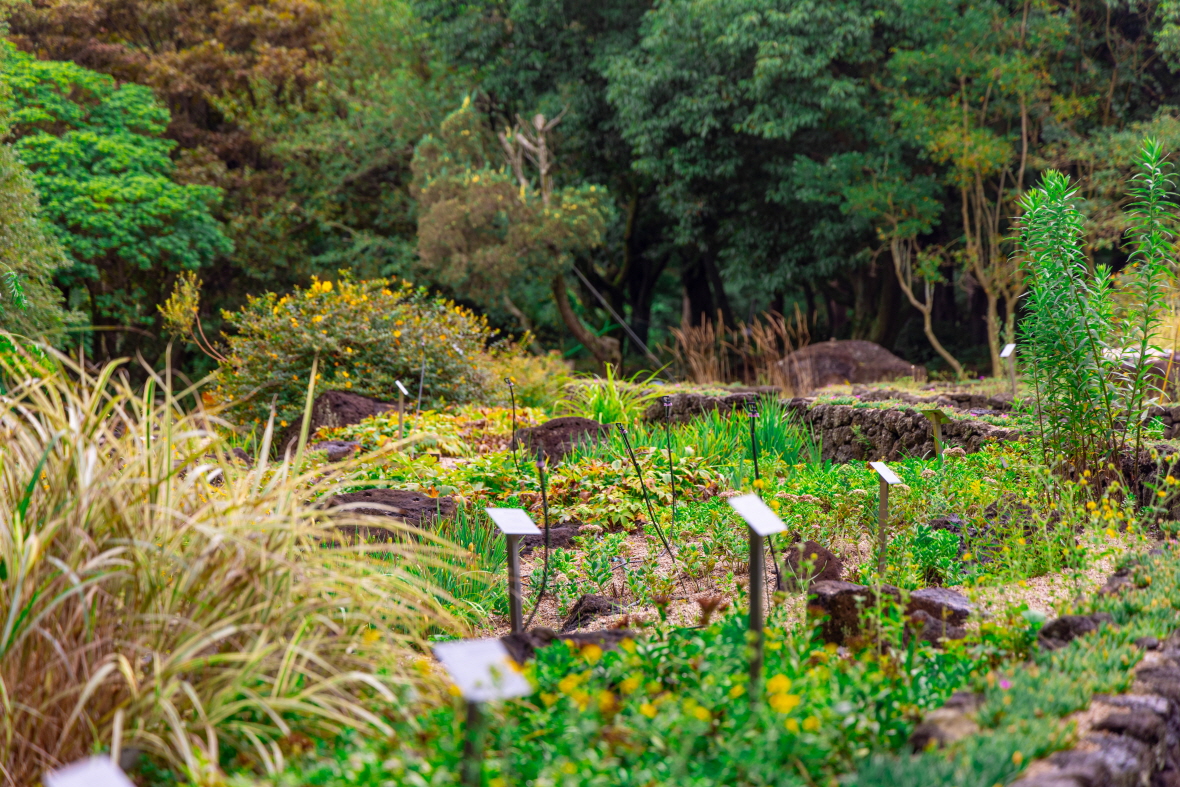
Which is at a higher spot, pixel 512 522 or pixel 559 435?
pixel 512 522

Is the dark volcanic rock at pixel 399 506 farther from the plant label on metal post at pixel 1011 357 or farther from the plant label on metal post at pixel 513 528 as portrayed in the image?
the plant label on metal post at pixel 1011 357

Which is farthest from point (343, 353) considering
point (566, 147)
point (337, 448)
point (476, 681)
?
point (566, 147)

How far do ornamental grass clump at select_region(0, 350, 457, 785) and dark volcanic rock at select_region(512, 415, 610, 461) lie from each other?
404cm

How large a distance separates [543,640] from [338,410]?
616cm

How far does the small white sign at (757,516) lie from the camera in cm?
234

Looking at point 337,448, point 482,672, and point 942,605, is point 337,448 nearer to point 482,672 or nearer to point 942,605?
point 942,605

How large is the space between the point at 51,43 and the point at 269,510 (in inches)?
731

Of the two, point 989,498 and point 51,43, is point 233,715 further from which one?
point 51,43

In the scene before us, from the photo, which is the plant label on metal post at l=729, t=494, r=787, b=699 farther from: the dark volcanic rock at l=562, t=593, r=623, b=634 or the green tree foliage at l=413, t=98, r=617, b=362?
the green tree foliage at l=413, t=98, r=617, b=362

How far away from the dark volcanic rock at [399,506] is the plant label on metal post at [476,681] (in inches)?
115

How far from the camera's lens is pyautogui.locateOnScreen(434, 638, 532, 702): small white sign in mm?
1688

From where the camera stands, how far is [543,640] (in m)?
2.77

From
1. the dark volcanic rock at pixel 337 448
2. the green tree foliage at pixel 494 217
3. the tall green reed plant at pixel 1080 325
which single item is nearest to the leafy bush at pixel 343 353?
the dark volcanic rock at pixel 337 448

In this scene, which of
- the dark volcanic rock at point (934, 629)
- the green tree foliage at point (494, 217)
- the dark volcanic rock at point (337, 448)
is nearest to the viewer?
the dark volcanic rock at point (934, 629)
